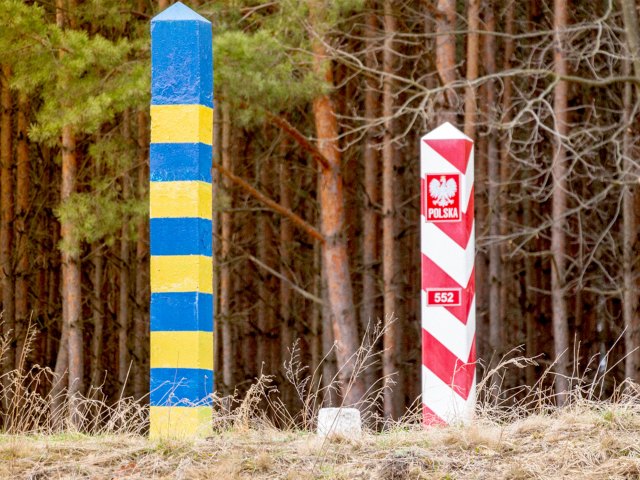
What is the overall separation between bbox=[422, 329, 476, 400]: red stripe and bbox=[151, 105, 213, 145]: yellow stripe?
1.71 meters

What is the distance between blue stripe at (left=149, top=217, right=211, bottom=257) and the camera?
18.0 feet

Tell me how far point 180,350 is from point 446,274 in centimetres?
168

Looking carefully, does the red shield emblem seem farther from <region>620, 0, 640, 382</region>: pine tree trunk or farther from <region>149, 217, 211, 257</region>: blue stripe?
<region>620, 0, 640, 382</region>: pine tree trunk

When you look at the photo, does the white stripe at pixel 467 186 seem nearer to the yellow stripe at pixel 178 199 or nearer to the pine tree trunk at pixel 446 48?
the yellow stripe at pixel 178 199

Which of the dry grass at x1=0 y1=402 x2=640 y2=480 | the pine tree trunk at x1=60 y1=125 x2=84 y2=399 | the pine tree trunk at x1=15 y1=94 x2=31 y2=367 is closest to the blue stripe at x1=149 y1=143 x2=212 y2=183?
the dry grass at x1=0 y1=402 x2=640 y2=480

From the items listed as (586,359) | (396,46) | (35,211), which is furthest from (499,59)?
(35,211)

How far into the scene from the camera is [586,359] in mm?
25922

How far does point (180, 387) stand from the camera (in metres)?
5.44

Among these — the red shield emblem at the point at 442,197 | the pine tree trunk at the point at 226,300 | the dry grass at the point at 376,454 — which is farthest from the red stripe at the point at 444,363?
the pine tree trunk at the point at 226,300

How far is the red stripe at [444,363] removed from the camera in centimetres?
625

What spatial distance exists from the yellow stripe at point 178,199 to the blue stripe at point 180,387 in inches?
28.6

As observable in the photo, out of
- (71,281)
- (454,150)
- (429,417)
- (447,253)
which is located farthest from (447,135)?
Result: (71,281)

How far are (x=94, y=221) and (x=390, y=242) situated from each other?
540cm

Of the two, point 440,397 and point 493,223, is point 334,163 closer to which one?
point 493,223
